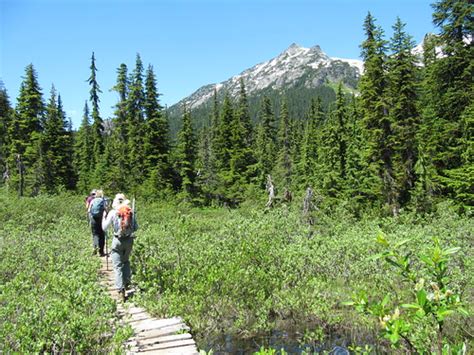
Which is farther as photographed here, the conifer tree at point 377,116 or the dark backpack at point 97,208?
the conifer tree at point 377,116

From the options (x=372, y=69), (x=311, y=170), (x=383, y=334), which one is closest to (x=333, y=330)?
(x=383, y=334)

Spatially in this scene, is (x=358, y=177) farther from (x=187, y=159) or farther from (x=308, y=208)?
(x=187, y=159)

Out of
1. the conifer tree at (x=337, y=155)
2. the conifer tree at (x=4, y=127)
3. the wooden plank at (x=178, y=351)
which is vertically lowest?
the wooden plank at (x=178, y=351)

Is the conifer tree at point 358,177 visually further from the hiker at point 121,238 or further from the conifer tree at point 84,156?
the conifer tree at point 84,156

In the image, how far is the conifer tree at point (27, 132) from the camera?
34719mm

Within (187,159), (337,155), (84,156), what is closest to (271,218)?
(337,155)

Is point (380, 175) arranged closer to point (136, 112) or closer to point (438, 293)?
point (438, 293)

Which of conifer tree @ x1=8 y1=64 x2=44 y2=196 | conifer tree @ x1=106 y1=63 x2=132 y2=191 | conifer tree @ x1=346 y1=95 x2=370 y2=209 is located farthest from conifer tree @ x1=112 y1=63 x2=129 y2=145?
conifer tree @ x1=346 y1=95 x2=370 y2=209

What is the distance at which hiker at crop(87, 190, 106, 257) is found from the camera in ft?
35.5

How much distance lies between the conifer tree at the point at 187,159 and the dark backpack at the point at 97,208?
2221cm

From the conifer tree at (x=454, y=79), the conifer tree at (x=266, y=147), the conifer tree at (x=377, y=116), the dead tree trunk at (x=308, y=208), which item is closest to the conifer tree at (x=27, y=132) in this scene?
the conifer tree at (x=266, y=147)

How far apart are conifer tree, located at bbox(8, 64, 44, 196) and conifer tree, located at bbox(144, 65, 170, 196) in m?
10.3

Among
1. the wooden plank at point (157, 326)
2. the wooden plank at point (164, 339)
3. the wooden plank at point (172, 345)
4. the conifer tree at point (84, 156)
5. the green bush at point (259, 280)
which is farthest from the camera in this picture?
the conifer tree at point (84, 156)

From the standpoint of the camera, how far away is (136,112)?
3788cm
